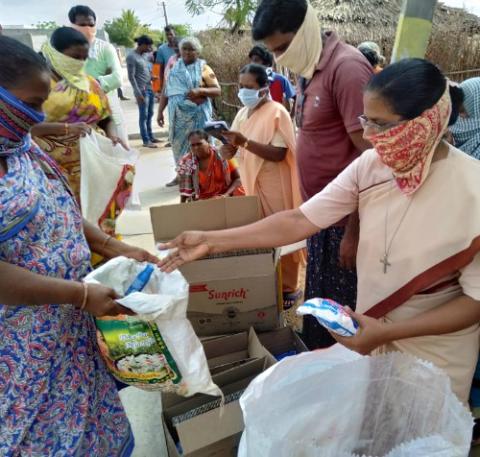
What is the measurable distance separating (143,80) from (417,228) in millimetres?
7833

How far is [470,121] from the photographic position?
1.61 m

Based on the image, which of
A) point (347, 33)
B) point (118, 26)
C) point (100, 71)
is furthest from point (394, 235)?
point (118, 26)

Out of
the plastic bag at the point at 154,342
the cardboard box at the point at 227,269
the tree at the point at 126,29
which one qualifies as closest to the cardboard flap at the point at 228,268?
the cardboard box at the point at 227,269

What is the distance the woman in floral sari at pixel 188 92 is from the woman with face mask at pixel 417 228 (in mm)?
3490

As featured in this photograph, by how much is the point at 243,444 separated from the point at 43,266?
28.7 inches

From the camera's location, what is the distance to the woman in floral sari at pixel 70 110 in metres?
2.36

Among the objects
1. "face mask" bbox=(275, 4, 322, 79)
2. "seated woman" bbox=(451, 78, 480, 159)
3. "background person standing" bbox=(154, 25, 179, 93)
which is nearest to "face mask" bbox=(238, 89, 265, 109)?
"face mask" bbox=(275, 4, 322, 79)

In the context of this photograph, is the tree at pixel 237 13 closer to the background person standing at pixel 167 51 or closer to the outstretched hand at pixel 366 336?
the background person standing at pixel 167 51

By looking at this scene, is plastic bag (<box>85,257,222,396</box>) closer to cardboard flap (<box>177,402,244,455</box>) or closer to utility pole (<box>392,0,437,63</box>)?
cardboard flap (<box>177,402,244,455</box>)

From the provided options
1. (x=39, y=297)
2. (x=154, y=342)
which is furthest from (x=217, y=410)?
(x=39, y=297)

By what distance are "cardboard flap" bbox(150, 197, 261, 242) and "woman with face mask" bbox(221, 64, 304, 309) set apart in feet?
2.25

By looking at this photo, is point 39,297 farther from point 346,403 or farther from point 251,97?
point 251,97

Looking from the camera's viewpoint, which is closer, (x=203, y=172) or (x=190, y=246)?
(x=190, y=246)

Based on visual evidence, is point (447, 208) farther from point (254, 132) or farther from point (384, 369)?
point (254, 132)
